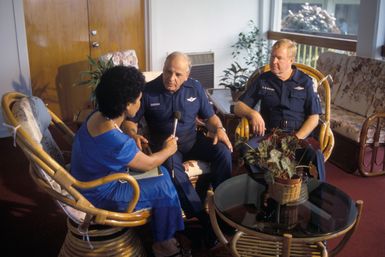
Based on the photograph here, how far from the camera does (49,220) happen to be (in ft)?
8.49

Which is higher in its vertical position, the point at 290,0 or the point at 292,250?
the point at 290,0

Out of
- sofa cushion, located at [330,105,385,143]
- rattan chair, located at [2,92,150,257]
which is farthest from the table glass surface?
sofa cushion, located at [330,105,385,143]

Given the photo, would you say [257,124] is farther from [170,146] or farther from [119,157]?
[119,157]

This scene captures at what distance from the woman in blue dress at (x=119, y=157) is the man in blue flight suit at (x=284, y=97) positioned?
0.90 metres

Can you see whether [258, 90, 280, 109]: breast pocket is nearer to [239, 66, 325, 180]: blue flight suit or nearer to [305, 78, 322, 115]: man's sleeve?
[239, 66, 325, 180]: blue flight suit

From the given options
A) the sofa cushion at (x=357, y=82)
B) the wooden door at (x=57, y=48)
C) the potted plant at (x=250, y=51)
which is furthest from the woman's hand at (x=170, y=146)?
the potted plant at (x=250, y=51)

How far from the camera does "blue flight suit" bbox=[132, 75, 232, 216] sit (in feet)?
7.78

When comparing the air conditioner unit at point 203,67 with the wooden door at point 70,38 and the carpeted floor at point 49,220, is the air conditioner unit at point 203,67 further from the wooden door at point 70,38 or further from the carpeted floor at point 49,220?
the carpeted floor at point 49,220

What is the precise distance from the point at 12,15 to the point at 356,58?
3399mm

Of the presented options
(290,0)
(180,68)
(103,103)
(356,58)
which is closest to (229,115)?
(180,68)

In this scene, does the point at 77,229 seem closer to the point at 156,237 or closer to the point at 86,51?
the point at 156,237

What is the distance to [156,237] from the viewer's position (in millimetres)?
1916

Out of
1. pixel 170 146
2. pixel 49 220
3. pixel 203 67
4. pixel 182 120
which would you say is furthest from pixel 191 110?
pixel 203 67

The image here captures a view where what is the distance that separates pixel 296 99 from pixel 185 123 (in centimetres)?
78
